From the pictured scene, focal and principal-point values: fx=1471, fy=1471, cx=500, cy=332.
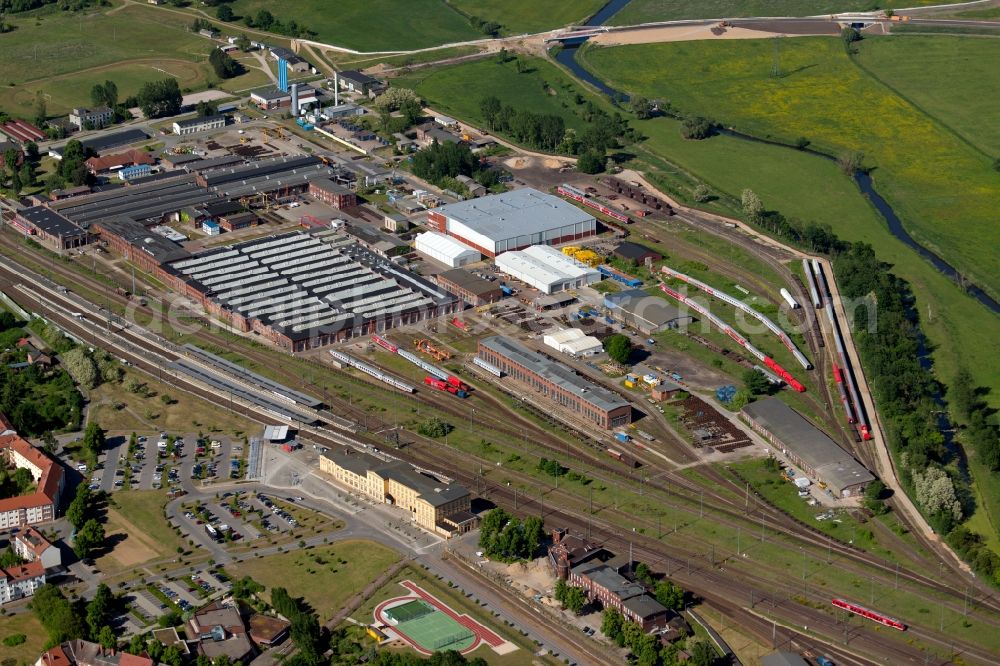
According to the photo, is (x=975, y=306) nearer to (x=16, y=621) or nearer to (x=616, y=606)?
(x=616, y=606)

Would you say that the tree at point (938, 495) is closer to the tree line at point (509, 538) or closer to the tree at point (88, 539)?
the tree line at point (509, 538)

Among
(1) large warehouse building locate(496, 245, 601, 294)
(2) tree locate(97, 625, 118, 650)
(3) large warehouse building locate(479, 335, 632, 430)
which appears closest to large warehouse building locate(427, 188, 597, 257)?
(1) large warehouse building locate(496, 245, 601, 294)

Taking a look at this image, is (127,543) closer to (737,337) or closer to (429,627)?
(429,627)

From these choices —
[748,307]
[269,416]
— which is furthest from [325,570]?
[748,307]

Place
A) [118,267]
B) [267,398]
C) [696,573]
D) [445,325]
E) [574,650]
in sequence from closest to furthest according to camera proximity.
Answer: [574,650]
[696,573]
[267,398]
[445,325]
[118,267]

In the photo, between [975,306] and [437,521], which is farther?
[975,306]

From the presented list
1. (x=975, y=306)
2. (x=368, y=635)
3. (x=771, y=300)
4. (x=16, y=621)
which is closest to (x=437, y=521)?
(x=368, y=635)

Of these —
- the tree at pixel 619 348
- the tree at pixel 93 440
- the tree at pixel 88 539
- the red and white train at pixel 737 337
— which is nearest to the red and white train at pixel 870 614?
the red and white train at pixel 737 337
